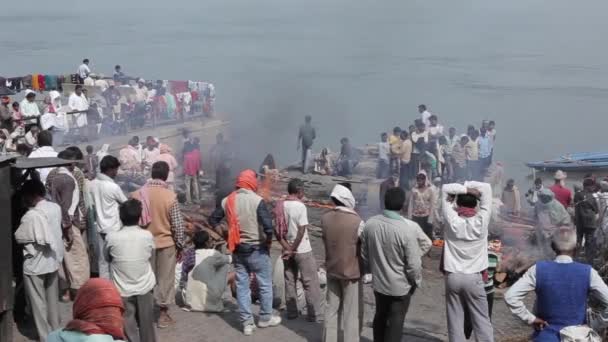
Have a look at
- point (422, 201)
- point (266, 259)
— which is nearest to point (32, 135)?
point (422, 201)

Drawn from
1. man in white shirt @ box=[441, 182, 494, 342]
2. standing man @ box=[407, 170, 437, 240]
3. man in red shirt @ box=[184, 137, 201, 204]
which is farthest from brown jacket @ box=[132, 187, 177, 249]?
man in red shirt @ box=[184, 137, 201, 204]

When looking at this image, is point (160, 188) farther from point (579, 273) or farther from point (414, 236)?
point (579, 273)

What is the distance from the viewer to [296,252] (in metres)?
6.97

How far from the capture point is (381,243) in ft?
19.1

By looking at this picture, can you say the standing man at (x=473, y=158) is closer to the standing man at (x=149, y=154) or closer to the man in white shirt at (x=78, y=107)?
the standing man at (x=149, y=154)

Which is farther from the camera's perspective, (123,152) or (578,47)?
(578,47)

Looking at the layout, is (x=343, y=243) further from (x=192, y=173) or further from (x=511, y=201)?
(x=192, y=173)

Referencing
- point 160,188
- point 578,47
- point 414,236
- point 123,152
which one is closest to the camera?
point 414,236

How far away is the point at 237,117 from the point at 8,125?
10.9 metres

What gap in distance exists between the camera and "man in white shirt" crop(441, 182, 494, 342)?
5.76 metres

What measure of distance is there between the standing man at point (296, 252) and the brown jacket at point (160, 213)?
1.03 metres

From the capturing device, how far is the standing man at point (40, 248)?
6008mm

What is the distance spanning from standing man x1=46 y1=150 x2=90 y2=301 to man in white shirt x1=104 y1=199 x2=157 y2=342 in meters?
1.40

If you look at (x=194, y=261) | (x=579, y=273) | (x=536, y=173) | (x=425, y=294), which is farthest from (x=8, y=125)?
(x=536, y=173)
